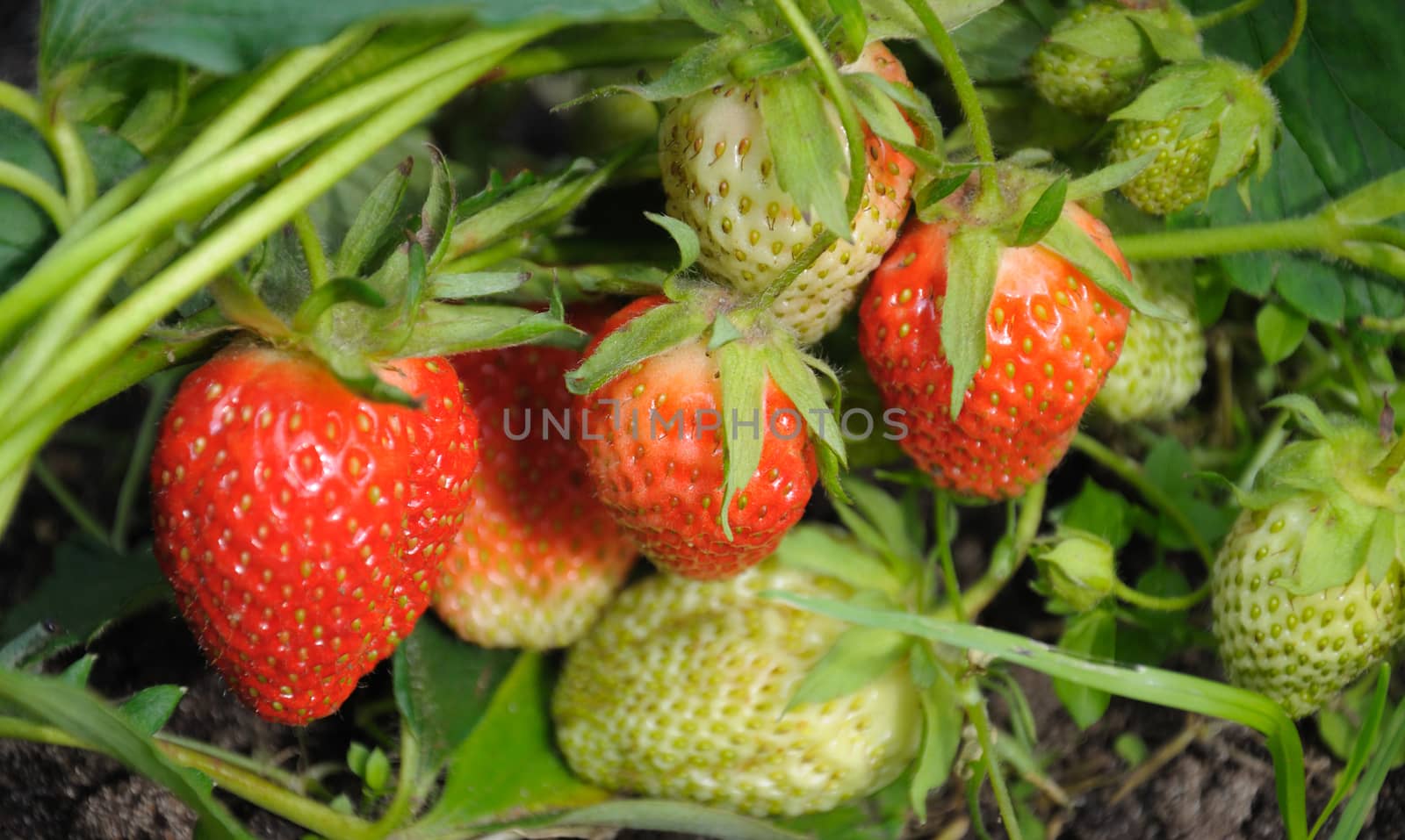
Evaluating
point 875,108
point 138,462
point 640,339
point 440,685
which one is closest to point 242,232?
point 640,339

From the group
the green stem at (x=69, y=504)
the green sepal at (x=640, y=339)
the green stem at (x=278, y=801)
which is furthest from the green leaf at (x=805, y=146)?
the green stem at (x=69, y=504)

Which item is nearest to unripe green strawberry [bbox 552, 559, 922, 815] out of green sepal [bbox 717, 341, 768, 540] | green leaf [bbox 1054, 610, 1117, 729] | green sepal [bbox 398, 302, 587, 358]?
green leaf [bbox 1054, 610, 1117, 729]

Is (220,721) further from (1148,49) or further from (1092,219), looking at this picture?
(1148,49)

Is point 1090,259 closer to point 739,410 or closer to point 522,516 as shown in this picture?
point 739,410

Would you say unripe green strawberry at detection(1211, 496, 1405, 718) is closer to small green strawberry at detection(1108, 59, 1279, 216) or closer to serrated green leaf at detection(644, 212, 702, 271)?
small green strawberry at detection(1108, 59, 1279, 216)

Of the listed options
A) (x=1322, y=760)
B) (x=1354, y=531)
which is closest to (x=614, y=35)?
(x=1354, y=531)
